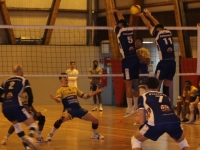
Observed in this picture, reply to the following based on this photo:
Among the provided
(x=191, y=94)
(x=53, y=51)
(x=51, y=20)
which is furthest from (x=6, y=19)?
(x=191, y=94)

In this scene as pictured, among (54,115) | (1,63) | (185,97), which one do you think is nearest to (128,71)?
(185,97)

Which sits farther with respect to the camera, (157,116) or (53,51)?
(53,51)

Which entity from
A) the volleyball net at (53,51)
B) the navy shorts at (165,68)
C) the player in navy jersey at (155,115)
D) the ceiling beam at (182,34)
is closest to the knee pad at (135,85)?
the navy shorts at (165,68)

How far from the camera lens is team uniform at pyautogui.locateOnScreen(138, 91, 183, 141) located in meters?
8.38

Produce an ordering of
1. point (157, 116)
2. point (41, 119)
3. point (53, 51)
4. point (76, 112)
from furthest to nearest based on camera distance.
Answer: point (53, 51), point (76, 112), point (41, 119), point (157, 116)

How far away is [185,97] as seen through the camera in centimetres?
1753

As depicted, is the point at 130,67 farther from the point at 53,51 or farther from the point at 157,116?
the point at 53,51

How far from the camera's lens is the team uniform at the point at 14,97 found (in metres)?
10.6

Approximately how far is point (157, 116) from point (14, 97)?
11.1 feet

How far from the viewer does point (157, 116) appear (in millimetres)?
8383

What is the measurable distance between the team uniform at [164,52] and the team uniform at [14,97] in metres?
2.72

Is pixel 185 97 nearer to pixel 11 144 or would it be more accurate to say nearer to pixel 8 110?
pixel 11 144

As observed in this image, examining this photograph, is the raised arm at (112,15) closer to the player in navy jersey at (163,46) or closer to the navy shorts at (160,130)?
the player in navy jersey at (163,46)

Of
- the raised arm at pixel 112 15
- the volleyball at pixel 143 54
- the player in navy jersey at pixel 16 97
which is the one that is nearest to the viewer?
the player in navy jersey at pixel 16 97
